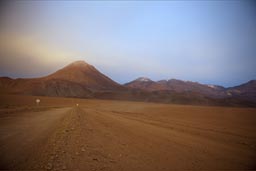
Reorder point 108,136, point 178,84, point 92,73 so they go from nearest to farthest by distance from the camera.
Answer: point 108,136 < point 92,73 < point 178,84

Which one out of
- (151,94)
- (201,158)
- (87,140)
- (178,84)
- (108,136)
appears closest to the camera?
(201,158)

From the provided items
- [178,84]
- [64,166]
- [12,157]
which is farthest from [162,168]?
[178,84]

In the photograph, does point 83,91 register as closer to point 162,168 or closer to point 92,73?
point 92,73

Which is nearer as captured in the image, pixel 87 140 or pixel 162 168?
pixel 162 168

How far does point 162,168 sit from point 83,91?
101954mm

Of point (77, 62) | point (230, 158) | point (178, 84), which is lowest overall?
point (230, 158)

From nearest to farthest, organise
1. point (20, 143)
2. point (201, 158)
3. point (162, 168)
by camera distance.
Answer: point (162, 168) → point (201, 158) → point (20, 143)

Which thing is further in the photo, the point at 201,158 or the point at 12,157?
the point at 201,158

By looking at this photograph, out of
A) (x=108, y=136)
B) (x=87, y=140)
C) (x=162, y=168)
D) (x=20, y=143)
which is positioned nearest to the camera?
(x=162, y=168)

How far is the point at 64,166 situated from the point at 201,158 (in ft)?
16.7

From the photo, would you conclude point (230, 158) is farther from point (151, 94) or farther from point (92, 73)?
point (92, 73)

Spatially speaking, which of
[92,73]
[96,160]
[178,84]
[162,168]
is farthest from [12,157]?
[178,84]

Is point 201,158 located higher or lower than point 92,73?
lower

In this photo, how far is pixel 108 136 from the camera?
9.02 metres
